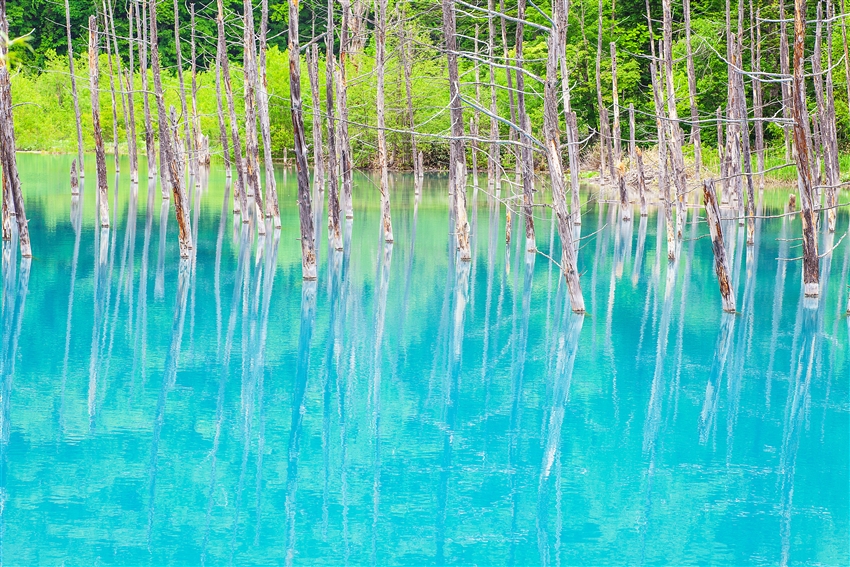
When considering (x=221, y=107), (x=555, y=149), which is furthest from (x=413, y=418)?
(x=221, y=107)

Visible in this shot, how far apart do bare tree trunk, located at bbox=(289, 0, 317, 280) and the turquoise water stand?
0.52 metres

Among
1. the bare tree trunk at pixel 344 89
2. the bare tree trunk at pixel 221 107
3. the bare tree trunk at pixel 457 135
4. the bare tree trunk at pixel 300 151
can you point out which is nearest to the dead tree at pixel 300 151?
the bare tree trunk at pixel 300 151

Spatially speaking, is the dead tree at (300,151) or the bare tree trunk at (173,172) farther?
the bare tree trunk at (173,172)

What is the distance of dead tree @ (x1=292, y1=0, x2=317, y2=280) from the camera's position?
1565 cm

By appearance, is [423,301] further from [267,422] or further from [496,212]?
[496,212]

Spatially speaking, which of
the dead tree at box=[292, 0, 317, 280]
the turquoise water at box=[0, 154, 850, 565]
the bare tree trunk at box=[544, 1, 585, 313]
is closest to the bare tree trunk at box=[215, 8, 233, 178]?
the turquoise water at box=[0, 154, 850, 565]

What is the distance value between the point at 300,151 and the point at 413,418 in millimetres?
7709

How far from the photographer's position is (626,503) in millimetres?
7359

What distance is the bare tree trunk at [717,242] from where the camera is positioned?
1452 cm

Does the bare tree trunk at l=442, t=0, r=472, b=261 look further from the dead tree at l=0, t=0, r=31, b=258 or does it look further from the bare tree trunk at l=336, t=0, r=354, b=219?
the dead tree at l=0, t=0, r=31, b=258

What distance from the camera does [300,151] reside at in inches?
634

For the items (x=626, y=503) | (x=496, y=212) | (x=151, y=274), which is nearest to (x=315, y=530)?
(x=626, y=503)

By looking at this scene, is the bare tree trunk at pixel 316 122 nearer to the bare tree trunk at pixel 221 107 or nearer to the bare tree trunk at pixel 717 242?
the bare tree trunk at pixel 221 107

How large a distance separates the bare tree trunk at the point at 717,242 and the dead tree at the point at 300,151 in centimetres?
594
